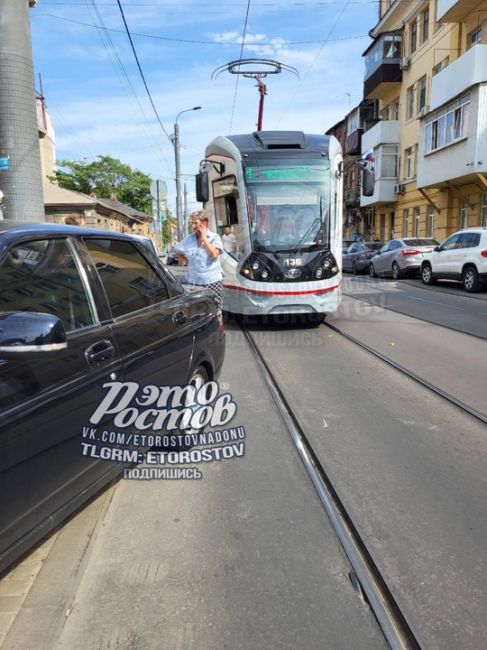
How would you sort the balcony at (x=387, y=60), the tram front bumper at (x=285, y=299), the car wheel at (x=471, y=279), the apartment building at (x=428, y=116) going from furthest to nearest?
the balcony at (x=387, y=60), the apartment building at (x=428, y=116), the car wheel at (x=471, y=279), the tram front bumper at (x=285, y=299)

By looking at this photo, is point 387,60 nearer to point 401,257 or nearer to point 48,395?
point 401,257

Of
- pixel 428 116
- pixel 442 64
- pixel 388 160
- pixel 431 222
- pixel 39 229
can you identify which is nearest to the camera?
pixel 39 229

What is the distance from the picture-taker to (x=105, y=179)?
65.0 meters

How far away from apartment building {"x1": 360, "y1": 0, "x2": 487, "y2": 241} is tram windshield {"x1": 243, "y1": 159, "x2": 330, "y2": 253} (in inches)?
536

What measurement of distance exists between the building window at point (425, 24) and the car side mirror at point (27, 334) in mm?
30958

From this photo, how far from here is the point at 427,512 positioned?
3.06m

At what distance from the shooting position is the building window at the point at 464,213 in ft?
74.7

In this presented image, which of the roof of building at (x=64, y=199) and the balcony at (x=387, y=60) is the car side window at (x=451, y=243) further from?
the roof of building at (x=64, y=199)

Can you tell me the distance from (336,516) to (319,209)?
6247mm

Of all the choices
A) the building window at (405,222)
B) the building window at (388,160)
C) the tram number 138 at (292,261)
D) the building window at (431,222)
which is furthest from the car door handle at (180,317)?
the building window at (388,160)

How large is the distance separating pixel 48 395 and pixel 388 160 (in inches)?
1246

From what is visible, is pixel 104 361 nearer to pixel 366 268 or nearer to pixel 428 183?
pixel 366 268

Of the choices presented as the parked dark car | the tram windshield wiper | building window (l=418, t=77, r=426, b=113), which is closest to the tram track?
the tram windshield wiper

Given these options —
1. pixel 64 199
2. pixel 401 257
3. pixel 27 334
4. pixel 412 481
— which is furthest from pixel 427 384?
pixel 64 199
